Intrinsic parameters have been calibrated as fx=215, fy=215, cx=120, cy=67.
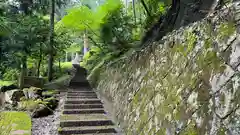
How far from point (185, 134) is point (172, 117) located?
0.30 meters

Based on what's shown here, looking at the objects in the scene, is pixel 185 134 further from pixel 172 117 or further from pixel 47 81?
pixel 47 81

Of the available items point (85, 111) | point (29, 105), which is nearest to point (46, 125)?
point (85, 111)

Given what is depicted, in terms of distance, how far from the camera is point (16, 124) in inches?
172

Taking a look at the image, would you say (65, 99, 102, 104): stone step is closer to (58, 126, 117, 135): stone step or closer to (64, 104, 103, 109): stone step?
(64, 104, 103, 109): stone step

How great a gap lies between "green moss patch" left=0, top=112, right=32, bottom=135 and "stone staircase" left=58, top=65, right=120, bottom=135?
0.66 m

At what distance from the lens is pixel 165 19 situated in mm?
5102

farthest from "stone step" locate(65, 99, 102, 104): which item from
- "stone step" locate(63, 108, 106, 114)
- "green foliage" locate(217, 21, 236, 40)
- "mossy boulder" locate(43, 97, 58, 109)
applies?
"green foliage" locate(217, 21, 236, 40)

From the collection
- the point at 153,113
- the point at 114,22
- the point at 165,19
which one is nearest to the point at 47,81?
the point at 114,22

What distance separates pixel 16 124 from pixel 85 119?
139 centimetres

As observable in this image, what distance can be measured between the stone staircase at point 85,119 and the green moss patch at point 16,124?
0.66m

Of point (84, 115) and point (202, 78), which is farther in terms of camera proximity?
point (84, 115)

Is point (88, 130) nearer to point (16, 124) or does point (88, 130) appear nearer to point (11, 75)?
point (16, 124)

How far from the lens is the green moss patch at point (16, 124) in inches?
151

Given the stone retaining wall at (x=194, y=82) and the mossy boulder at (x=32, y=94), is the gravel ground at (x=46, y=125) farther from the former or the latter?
the stone retaining wall at (x=194, y=82)
